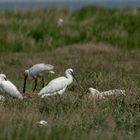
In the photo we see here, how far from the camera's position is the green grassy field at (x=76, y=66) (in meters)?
9.20

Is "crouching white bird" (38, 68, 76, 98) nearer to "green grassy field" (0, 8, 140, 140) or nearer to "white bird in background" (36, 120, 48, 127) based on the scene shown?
"green grassy field" (0, 8, 140, 140)

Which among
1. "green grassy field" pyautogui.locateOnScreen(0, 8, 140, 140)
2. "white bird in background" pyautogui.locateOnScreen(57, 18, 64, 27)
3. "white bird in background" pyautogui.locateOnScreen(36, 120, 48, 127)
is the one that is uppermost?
"white bird in background" pyautogui.locateOnScreen(36, 120, 48, 127)

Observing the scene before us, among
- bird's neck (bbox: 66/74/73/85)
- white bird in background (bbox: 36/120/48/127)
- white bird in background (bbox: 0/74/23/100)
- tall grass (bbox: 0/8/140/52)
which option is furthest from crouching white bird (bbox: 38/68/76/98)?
tall grass (bbox: 0/8/140/52)

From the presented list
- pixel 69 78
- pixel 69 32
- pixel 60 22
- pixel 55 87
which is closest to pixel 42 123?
pixel 55 87

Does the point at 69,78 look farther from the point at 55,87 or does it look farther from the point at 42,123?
the point at 42,123

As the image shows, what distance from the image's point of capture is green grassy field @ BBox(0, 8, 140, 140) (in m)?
9.20

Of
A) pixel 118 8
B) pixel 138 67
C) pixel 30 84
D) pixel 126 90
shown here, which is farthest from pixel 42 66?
pixel 118 8

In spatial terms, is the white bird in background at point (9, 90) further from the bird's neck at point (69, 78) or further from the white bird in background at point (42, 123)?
the white bird in background at point (42, 123)

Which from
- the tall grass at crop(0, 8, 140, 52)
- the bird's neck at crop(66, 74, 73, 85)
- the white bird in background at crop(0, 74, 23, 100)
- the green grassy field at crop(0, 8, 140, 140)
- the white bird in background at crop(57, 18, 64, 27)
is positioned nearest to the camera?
the green grassy field at crop(0, 8, 140, 140)

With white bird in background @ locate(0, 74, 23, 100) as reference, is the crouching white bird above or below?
below

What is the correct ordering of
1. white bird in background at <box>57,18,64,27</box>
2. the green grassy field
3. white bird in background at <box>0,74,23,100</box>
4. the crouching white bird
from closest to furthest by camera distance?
the green grassy field, white bird in background at <box>0,74,23,100</box>, the crouching white bird, white bird in background at <box>57,18,64,27</box>

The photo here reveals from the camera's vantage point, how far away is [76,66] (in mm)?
19781

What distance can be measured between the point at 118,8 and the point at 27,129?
2376 centimetres

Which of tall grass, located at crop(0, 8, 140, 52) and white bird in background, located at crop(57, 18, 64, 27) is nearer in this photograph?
tall grass, located at crop(0, 8, 140, 52)
